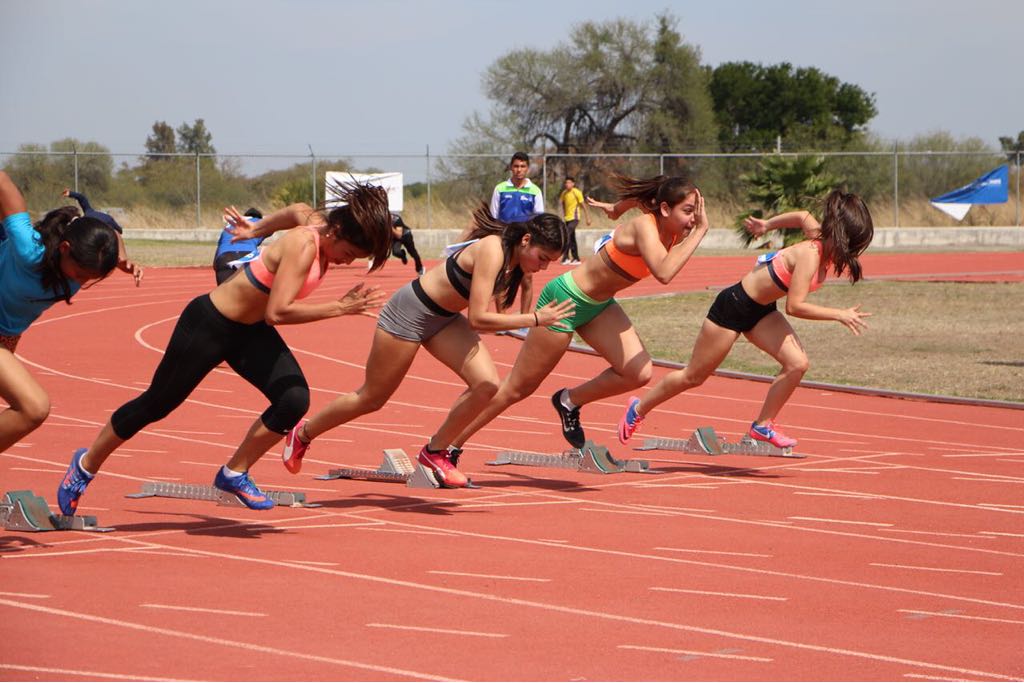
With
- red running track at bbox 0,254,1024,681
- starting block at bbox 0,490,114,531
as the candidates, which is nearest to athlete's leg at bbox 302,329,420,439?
red running track at bbox 0,254,1024,681

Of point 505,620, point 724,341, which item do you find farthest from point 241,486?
point 724,341

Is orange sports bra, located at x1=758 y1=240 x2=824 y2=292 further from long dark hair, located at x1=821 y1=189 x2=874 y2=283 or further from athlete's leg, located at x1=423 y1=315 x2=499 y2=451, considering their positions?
athlete's leg, located at x1=423 y1=315 x2=499 y2=451

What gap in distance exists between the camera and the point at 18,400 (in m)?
6.53

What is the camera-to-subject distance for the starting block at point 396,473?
8555 millimetres

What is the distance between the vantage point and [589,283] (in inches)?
348

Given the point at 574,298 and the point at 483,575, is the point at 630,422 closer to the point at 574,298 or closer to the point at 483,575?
the point at 574,298

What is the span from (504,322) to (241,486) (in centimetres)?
159

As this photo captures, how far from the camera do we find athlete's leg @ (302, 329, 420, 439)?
7.86 meters

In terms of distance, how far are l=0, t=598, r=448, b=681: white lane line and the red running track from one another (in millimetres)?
14

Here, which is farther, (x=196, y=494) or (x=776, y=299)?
(x=776, y=299)

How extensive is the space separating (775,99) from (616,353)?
64.3 metres

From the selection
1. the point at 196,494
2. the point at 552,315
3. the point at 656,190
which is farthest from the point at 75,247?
the point at 656,190

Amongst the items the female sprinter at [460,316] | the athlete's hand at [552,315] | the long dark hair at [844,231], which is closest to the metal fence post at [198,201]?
the long dark hair at [844,231]

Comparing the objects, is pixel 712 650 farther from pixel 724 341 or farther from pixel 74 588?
pixel 724 341
